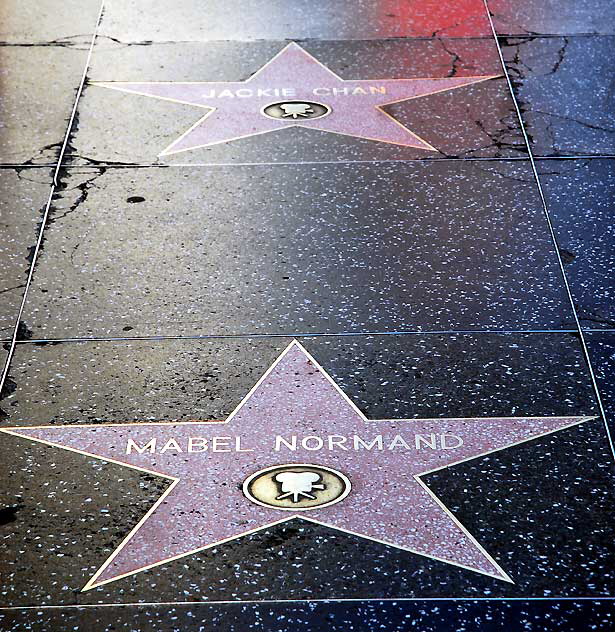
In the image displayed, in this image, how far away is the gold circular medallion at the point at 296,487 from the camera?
3.04m

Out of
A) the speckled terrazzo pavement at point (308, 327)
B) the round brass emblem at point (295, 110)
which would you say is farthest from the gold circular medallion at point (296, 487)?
the round brass emblem at point (295, 110)

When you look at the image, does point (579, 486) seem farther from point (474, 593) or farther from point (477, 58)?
point (477, 58)

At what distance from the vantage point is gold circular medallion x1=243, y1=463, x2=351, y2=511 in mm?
3039

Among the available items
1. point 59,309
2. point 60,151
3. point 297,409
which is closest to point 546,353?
point 297,409

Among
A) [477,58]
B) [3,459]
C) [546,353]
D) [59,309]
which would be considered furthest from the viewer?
[477,58]

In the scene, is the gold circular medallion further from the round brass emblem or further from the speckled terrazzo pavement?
the round brass emblem

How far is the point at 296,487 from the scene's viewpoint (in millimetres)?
3082

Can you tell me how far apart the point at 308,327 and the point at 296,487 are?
88 cm

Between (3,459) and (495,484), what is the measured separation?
1.39m

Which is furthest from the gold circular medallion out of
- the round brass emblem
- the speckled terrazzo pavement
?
the round brass emblem

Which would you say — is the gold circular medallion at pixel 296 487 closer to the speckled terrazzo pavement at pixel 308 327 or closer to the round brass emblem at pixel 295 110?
the speckled terrazzo pavement at pixel 308 327

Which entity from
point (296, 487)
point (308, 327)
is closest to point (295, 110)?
point (308, 327)

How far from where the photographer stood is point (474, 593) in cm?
273

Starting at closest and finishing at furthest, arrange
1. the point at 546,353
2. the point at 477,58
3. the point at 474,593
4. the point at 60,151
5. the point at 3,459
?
the point at 474,593
the point at 3,459
the point at 546,353
the point at 60,151
the point at 477,58
